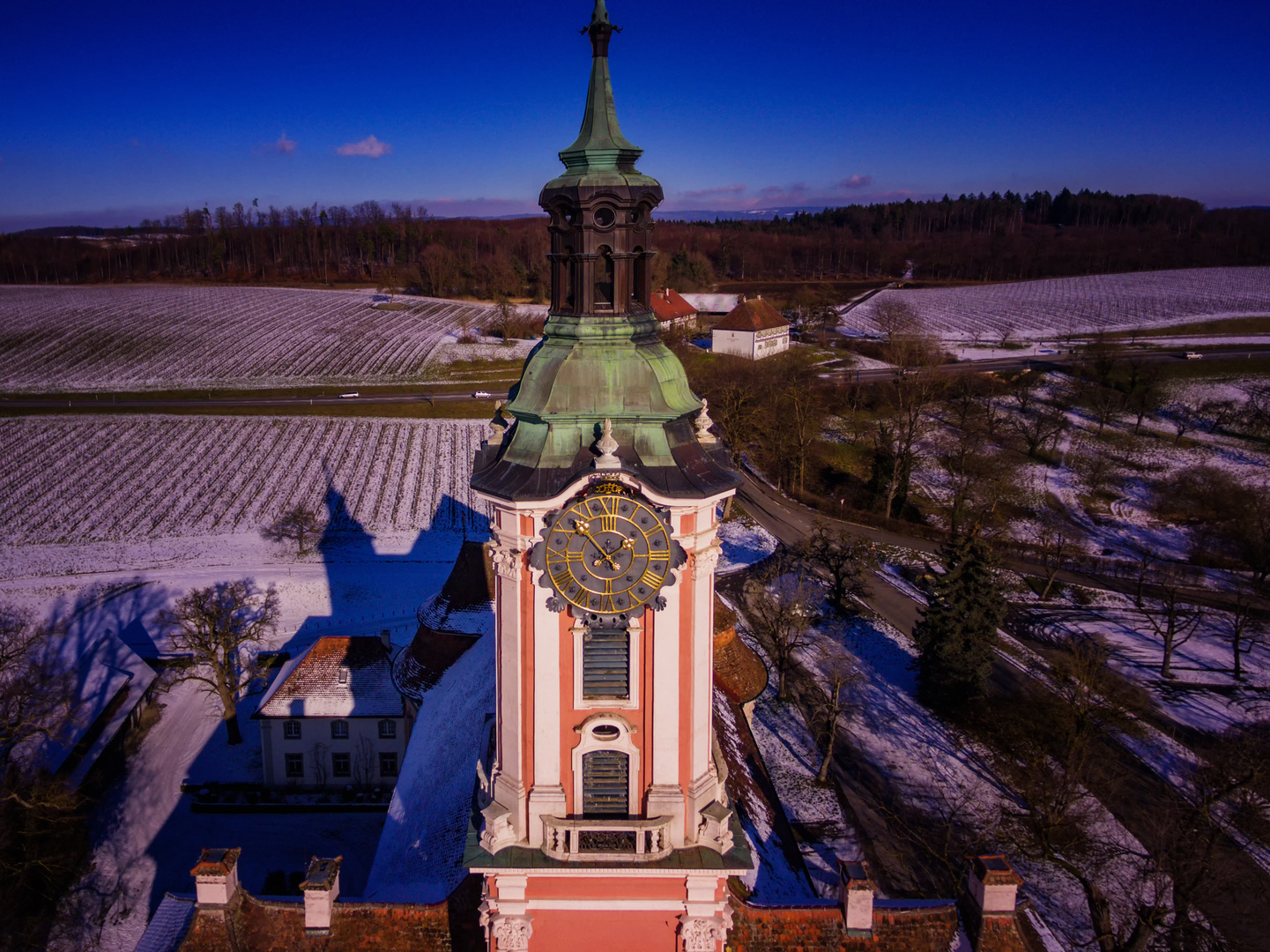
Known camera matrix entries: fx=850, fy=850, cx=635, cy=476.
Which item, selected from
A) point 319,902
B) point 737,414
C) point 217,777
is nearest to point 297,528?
point 217,777

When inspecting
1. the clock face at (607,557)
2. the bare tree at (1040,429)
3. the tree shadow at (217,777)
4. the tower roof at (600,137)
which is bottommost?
the tree shadow at (217,777)

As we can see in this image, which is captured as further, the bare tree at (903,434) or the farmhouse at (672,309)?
the farmhouse at (672,309)

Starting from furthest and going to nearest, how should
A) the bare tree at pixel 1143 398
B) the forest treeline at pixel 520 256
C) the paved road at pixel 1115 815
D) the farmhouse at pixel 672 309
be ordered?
the forest treeline at pixel 520 256
the farmhouse at pixel 672 309
the bare tree at pixel 1143 398
the paved road at pixel 1115 815

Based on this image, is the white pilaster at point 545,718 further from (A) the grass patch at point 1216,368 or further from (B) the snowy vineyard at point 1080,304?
(B) the snowy vineyard at point 1080,304

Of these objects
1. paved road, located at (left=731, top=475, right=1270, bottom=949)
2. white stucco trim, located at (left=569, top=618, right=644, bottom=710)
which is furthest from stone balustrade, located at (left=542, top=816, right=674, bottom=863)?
paved road, located at (left=731, top=475, right=1270, bottom=949)

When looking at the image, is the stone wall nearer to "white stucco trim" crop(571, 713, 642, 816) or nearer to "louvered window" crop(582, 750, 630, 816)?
"louvered window" crop(582, 750, 630, 816)

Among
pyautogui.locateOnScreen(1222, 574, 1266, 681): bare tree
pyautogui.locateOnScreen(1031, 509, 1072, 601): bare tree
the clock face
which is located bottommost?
pyautogui.locateOnScreen(1222, 574, 1266, 681): bare tree

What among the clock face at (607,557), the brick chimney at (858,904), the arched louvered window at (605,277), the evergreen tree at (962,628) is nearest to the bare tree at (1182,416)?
the evergreen tree at (962,628)
